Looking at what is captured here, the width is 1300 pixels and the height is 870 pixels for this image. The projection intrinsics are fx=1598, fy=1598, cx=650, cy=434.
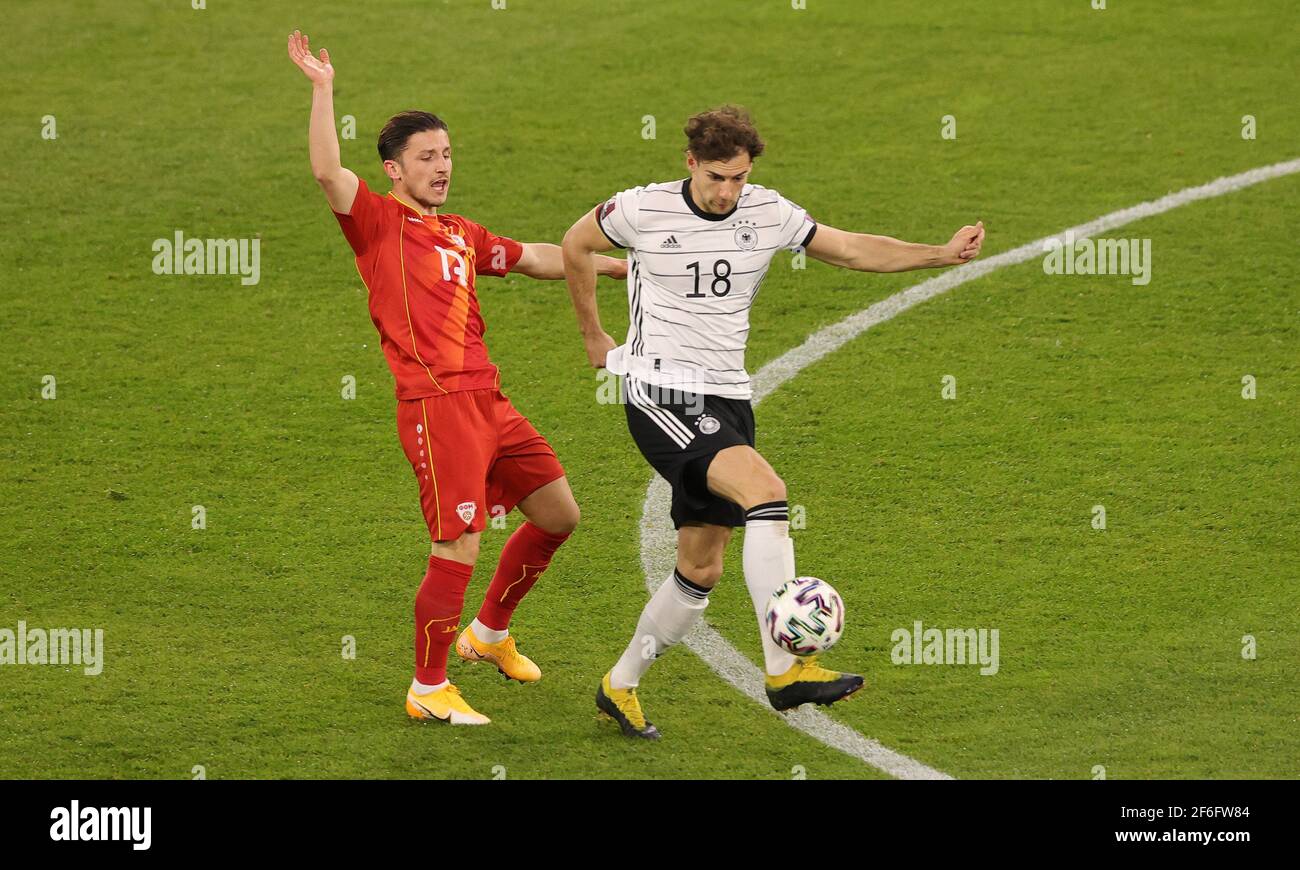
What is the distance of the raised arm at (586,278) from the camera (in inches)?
233

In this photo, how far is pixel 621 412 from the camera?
8742 mm

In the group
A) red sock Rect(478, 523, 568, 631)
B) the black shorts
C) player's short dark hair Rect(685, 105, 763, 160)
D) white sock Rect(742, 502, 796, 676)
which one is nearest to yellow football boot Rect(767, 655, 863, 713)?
white sock Rect(742, 502, 796, 676)

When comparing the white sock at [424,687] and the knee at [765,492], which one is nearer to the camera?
the knee at [765,492]

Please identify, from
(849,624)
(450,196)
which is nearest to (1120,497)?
(849,624)

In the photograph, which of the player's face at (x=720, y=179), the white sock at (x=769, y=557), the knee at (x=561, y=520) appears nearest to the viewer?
the white sock at (x=769, y=557)

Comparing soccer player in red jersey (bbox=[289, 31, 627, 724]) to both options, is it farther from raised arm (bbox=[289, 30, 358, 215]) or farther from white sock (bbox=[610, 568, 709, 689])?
white sock (bbox=[610, 568, 709, 689])

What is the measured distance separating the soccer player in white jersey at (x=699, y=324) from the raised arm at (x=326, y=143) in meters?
0.86

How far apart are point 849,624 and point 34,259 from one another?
6.22 meters

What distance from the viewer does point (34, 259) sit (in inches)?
403

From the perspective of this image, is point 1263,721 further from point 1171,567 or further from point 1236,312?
point 1236,312

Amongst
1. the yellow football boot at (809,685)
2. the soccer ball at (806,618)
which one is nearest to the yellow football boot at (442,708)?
the yellow football boot at (809,685)

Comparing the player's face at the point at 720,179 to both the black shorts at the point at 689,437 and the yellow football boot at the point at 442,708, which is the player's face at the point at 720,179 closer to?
the black shorts at the point at 689,437

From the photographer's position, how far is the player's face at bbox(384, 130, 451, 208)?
19.3 ft

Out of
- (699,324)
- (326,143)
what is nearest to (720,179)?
(699,324)
